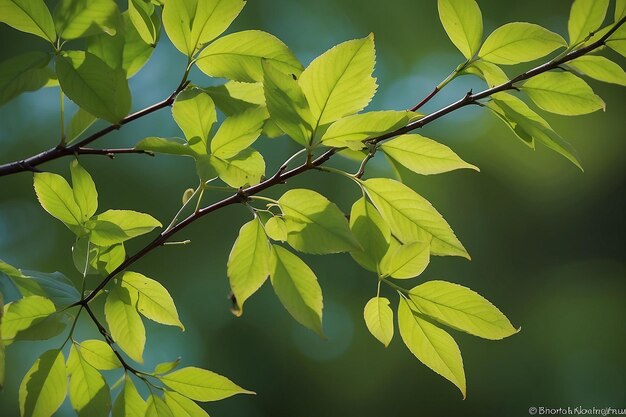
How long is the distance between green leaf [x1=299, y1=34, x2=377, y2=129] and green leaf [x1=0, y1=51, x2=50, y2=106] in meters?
0.15

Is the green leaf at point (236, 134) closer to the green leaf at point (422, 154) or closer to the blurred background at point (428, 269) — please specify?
the green leaf at point (422, 154)

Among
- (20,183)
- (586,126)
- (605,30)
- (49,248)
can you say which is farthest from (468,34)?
(586,126)

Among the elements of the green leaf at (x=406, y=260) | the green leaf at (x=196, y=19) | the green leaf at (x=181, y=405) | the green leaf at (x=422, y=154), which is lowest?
the green leaf at (x=181, y=405)

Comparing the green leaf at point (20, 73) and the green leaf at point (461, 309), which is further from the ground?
the green leaf at point (20, 73)

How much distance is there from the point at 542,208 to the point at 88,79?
3.47m

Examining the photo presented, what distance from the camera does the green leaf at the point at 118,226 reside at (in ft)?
1.30

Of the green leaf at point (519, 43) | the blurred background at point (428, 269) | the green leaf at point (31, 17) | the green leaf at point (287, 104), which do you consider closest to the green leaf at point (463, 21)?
the green leaf at point (519, 43)

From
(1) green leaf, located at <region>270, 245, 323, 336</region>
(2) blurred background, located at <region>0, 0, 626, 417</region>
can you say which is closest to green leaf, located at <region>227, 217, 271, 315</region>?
(1) green leaf, located at <region>270, 245, 323, 336</region>

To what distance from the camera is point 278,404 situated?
3340 mm

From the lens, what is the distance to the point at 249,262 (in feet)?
1.16

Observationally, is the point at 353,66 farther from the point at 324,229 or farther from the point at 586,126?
the point at 586,126

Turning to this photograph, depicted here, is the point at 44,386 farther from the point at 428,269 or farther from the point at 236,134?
the point at 428,269

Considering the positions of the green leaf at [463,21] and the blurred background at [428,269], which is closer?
the green leaf at [463,21]

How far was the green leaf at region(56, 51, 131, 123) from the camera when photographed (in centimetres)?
35
